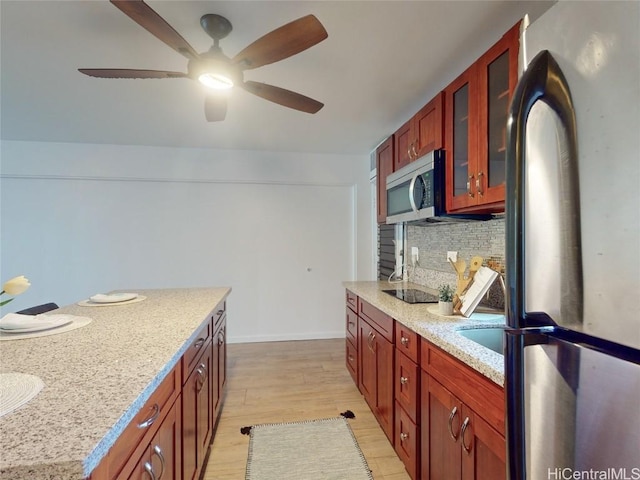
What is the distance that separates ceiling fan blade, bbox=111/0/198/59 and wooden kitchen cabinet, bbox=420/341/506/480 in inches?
66.9

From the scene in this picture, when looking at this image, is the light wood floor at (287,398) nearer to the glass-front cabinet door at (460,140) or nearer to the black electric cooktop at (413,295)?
the black electric cooktop at (413,295)

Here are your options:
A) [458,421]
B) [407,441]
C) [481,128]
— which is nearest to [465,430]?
[458,421]

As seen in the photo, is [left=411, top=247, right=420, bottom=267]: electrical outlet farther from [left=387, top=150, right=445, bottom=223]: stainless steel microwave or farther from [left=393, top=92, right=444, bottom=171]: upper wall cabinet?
[left=393, top=92, right=444, bottom=171]: upper wall cabinet

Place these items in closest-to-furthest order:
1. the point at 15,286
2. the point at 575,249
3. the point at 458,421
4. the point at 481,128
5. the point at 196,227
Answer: the point at 575,249 → the point at 15,286 → the point at 458,421 → the point at 481,128 → the point at 196,227

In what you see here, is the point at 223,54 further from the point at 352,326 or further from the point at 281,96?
the point at 352,326

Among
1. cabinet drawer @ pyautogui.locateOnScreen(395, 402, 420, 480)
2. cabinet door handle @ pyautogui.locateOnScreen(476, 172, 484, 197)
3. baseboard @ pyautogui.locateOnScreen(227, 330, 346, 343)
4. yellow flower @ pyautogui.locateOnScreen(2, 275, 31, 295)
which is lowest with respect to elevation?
baseboard @ pyautogui.locateOnScreen(227, 330, 346, 343)

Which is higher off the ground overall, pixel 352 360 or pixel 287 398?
pixel 352 360

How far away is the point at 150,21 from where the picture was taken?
1.18m

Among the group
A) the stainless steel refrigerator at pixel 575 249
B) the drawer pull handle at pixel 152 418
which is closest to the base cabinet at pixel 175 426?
the drawer pull handle at pixel 152 418

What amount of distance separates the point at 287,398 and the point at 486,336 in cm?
168

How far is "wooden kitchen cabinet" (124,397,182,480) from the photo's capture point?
0.86 m

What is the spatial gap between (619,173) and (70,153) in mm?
4506

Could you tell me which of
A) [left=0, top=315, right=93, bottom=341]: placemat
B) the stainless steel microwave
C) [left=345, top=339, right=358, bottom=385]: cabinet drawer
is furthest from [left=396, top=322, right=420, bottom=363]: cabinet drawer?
[left=0, top=315, right=93, bottom=341]: placemat

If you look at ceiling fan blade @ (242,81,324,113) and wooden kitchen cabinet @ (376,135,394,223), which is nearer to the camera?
ceiling fan blade @ (242,81,324,113)
